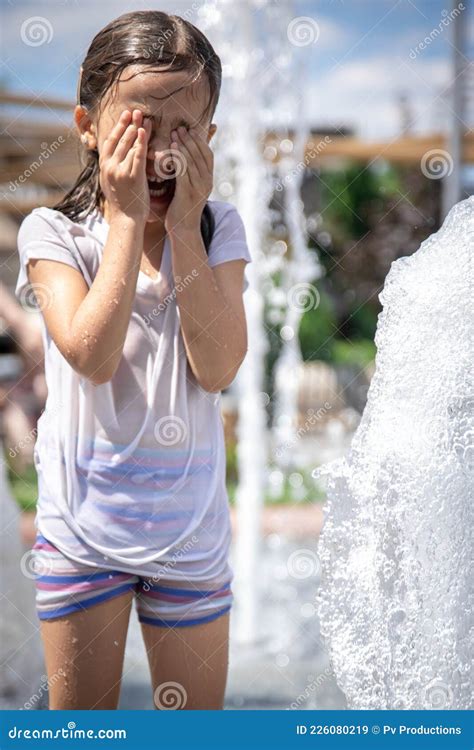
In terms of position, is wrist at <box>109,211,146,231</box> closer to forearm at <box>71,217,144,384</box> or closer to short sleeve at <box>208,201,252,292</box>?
forearm at <box>71,217,144,384</box>

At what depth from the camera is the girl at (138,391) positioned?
145 centimetres

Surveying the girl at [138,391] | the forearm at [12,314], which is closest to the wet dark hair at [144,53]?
the girl at [138,391]

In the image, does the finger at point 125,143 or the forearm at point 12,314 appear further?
the forearm at point 12,314

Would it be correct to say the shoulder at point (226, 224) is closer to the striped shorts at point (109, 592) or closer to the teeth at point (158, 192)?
the teeth at point (158, 192)

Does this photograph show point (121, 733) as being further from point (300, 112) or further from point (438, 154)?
point (438, 154)

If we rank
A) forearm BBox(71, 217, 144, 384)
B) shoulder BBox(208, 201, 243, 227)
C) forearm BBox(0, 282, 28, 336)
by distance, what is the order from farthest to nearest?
forearm BBox(0, 282, 28, 336), shoulder BBox(208, 201, 243, 227), forearm BBox(71, 217, 144, 384)

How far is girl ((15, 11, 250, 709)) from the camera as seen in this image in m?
1.45

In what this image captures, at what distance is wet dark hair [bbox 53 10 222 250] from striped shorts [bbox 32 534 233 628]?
513 mm

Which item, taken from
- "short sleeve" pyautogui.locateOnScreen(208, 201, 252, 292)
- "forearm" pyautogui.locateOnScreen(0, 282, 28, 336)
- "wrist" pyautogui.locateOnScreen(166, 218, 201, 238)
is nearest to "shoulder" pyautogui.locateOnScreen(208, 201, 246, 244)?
"short sleeve" pyautogui.locateOnScreen(208, 201, 252, 292)

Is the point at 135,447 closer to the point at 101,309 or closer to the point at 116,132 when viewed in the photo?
the point at 101,309

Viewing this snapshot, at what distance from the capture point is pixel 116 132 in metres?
1.44

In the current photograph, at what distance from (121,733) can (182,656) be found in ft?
0.44

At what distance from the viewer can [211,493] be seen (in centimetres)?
150

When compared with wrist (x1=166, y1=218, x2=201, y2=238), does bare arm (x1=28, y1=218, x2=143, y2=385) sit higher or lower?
lower
